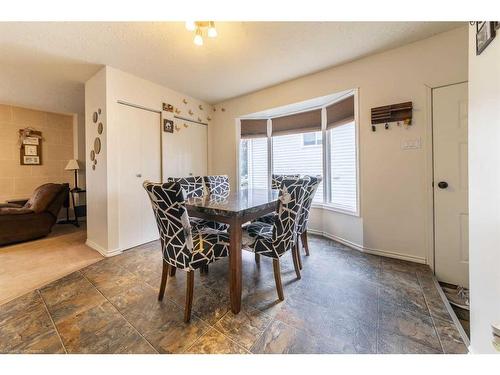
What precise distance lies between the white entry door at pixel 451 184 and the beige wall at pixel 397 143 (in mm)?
72

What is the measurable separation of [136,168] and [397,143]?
10.9 ft

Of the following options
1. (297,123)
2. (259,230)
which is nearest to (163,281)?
(259,230)

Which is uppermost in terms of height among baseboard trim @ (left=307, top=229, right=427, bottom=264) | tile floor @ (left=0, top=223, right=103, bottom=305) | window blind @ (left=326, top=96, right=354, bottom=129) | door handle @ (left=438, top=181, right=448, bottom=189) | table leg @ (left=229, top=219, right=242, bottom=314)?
window blind @ (left=326, top=96, right=354, bottom=129)

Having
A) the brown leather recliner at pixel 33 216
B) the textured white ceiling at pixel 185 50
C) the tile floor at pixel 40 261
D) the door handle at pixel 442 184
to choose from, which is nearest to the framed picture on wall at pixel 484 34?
the textured white ceiling at pixel 185 50

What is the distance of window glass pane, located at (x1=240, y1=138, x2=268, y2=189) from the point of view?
3814 mm

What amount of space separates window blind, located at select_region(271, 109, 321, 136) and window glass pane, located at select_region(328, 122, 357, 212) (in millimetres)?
306

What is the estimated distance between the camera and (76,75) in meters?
2.75

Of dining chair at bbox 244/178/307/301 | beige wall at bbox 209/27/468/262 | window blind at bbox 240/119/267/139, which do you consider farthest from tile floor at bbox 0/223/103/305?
beige wall at bbox 209/27/468/262

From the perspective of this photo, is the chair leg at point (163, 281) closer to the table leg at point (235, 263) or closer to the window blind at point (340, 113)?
the table leg at point (235, 263)

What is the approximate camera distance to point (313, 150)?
3.28m

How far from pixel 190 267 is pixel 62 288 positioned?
135 cm

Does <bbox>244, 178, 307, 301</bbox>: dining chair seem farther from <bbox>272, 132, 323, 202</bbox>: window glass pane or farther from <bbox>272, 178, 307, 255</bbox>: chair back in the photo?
<bbox>272, 132, 323, 202</bbox>: window glass pane
